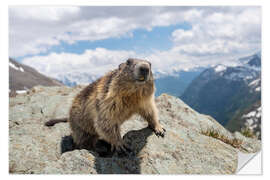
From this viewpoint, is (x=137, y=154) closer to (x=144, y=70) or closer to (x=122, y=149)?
(x=122, y=149)

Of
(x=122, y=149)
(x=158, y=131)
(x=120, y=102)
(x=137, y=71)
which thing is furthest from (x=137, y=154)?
(x=137, y=71)

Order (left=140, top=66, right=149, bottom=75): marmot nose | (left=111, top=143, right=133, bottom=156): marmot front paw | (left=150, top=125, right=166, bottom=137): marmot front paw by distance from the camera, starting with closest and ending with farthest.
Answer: (left=140, top=66, right=149, bottom=75): marmot nose
(left=111, top=143, right=133, bottom=156): marmot front paw
(left=150, top=125, right=166, bottom=137): marmot front paw

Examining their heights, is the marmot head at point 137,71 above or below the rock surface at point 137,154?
above

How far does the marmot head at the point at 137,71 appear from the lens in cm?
379

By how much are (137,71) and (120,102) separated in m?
0.67

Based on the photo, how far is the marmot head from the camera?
12.5 feet

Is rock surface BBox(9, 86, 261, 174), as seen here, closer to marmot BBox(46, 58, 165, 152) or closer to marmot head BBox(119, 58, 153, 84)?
marmot BBox(46, 58, 165, 152)

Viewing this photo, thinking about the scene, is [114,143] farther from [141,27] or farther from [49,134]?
[141,27]

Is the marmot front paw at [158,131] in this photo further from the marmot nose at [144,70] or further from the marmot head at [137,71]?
the marmot nose at [144,70]

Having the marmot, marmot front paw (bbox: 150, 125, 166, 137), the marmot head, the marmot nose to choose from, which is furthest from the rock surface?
the marmot nose

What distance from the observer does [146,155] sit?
165 inches

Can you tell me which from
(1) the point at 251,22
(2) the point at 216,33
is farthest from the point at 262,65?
(2) the point at 216,33

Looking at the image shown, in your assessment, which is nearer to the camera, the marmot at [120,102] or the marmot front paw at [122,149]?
the marmot at [120,102]
